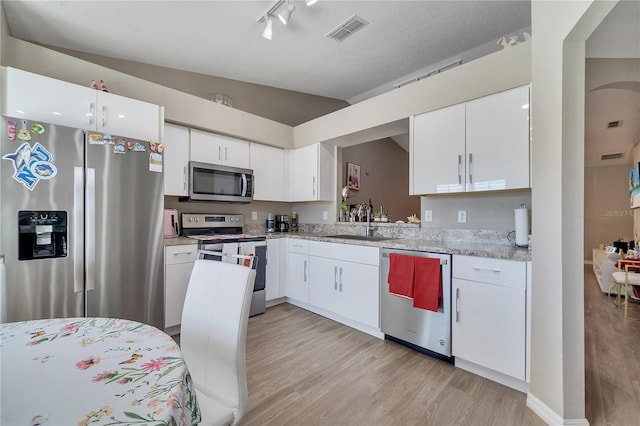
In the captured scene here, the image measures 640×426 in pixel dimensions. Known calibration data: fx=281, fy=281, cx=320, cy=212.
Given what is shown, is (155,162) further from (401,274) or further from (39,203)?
(401,274)

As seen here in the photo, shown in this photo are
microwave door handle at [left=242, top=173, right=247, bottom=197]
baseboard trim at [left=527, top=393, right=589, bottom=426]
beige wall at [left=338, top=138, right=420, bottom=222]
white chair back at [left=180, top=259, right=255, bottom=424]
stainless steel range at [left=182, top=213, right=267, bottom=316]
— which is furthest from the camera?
beige wall at [left=338, top=138, right=420, bottom=222]

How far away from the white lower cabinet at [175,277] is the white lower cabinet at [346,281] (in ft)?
4.01

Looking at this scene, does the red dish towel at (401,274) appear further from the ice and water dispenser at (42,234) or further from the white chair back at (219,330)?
the ice and water dispenser at (42,234)

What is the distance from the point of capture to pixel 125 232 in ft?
6.77

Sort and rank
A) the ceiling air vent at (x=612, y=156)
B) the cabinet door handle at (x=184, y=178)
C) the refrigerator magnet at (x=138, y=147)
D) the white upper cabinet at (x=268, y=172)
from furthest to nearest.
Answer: the ceiling air vent at (x=612, y=156) → the white upper cabinet at (x=268, y=172) → the cabinet door handle at (x=184, y=178) → the refrigerator magnet at (x=138, y=147)

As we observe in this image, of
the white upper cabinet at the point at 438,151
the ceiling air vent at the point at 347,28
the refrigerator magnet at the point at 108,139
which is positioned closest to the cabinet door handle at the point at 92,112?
the refrigerator magnet at the point at 108,139

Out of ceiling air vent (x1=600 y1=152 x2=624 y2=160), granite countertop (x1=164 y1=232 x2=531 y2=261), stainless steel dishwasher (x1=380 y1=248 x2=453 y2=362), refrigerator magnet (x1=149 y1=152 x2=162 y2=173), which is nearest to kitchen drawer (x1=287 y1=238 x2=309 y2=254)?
granite countertop (x1=164 y1=232 x2=531 y2=261)

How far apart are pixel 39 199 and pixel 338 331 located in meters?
2.42

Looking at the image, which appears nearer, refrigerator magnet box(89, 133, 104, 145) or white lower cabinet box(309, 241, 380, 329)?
refrigerator magnet box(89, 133, 104, 145)

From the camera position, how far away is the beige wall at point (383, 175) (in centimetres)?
481

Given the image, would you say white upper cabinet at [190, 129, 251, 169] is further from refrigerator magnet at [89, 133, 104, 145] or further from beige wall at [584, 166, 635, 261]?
beige wall at [584, 166, 635, 261]

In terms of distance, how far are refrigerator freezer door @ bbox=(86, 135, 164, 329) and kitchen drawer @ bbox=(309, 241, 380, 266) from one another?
143 centimetres

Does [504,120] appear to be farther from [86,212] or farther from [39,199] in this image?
[39,199]

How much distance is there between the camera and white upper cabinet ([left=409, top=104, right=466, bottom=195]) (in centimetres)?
228
